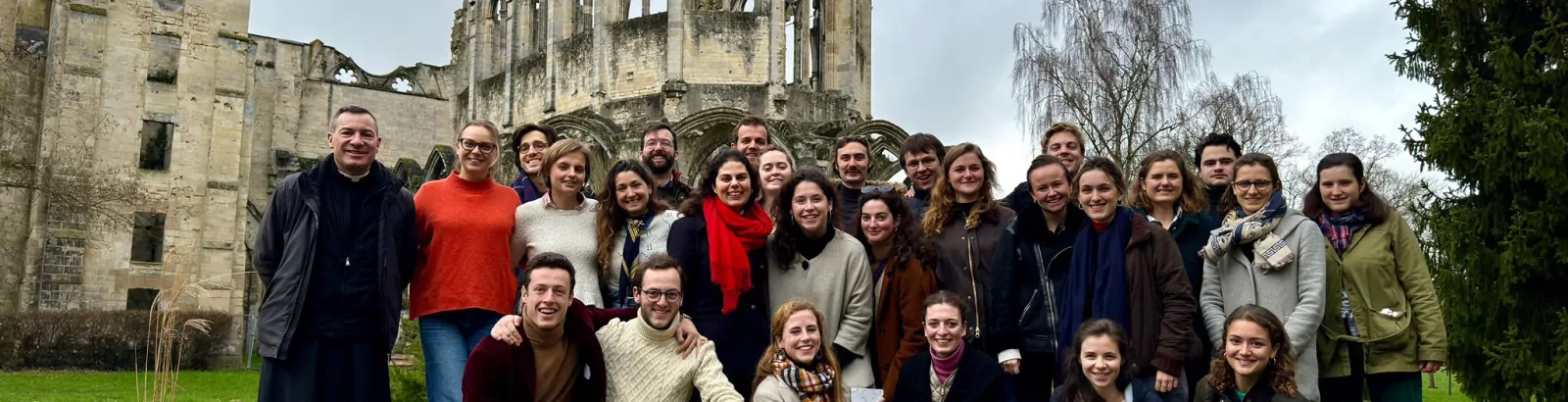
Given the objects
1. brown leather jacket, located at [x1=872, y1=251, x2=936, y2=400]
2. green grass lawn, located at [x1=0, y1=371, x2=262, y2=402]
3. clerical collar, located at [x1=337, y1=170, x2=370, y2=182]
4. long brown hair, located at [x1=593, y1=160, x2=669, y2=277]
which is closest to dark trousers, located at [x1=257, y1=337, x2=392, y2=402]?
clerical collar, located at [x1=337, y1=170, x2=370, y2=182]

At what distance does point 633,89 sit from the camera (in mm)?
25859

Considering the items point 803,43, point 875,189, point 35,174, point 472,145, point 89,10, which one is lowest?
point 875,189

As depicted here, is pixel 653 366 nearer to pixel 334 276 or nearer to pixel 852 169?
pixel 334 276

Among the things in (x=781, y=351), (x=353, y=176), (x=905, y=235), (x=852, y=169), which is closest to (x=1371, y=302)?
(x=905, y=235)

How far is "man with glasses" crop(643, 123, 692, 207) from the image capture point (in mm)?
6918

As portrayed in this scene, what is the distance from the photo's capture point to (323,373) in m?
5.26

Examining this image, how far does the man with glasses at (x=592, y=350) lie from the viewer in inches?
199

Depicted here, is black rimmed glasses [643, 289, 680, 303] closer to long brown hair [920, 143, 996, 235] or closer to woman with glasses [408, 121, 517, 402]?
woman with glasses [408, 121, 517, 402]

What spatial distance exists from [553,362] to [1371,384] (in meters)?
3.76

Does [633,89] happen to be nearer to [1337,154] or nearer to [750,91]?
[750,91]

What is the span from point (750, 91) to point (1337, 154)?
19.9 meters

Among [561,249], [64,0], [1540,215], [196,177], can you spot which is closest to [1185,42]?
[1540,215]

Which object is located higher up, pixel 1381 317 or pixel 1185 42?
pixel 1185 42

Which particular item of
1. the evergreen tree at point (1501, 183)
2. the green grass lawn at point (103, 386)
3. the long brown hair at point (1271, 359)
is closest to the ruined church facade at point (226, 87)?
the green grass lawn at point (103, 386)
